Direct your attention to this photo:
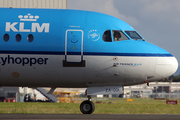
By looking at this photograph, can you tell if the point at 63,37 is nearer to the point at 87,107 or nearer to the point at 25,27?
the point at 25,27

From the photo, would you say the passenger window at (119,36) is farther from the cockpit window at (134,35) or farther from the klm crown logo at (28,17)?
the klm crown logo at (28,17)

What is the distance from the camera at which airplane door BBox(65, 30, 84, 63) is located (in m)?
16.1

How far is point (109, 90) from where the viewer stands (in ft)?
56.0

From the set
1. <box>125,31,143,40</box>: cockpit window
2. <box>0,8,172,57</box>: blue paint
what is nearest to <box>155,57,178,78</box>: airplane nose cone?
<box>0,8,172,57</box>: blue paint

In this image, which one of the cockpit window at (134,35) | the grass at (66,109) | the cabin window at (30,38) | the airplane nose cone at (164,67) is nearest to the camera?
the cabin window at (30,38)

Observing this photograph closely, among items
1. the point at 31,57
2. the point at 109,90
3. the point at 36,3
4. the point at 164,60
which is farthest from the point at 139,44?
the point at 36,3

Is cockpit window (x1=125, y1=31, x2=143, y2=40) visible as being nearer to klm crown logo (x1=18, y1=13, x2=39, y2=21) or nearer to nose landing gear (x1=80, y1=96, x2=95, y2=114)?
nose landing gear (x1=80, y1=96, x2=95, y2=114)

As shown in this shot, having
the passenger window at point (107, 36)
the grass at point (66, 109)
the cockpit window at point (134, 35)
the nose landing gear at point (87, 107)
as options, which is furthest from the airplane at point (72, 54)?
the grass at point (66, 109)

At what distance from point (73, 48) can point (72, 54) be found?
0.31 metres

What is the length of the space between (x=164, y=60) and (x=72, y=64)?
15.7 ft

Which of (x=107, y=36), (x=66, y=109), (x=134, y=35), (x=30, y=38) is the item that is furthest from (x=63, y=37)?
(x=66, y=109)

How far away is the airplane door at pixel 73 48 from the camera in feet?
53.0

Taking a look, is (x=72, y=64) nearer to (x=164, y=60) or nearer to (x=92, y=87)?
(x=92, y=87)

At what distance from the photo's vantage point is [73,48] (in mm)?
16172
